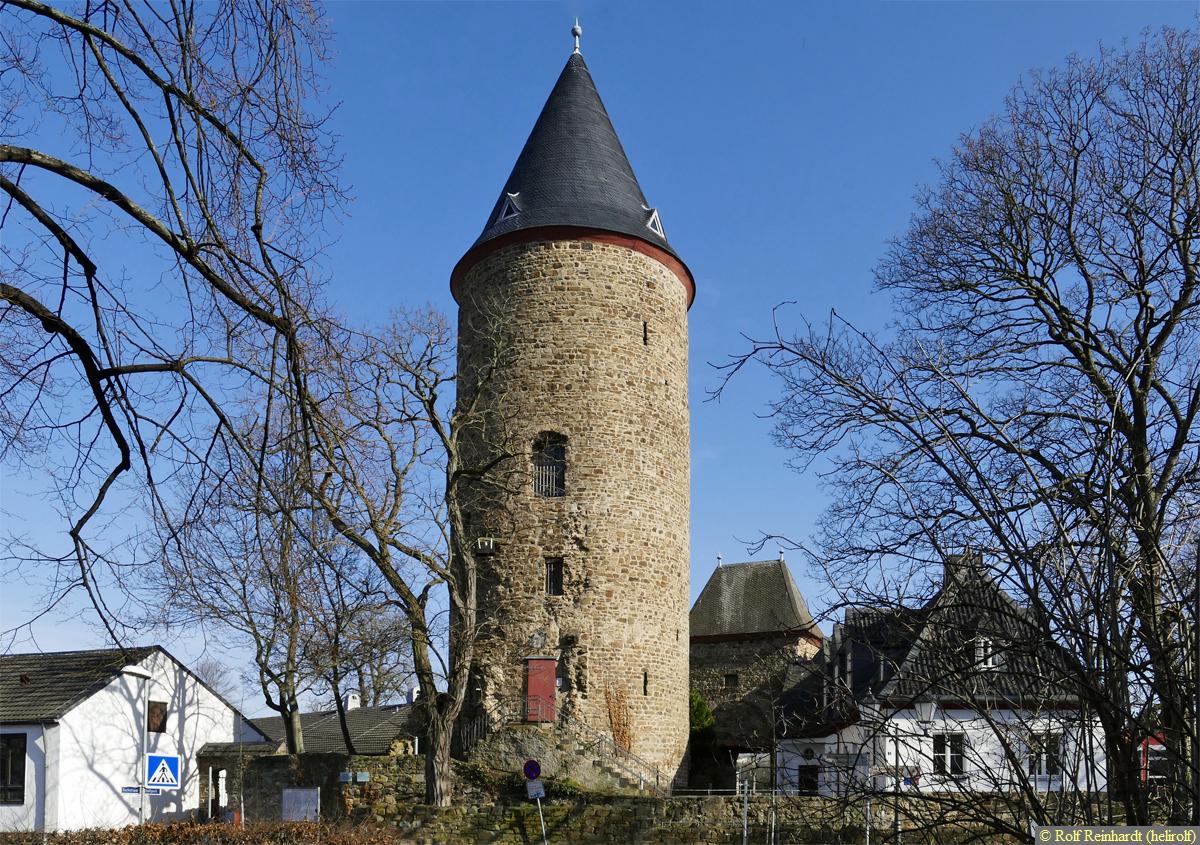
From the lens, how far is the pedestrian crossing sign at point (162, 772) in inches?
429

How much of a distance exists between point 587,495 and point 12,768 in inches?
458

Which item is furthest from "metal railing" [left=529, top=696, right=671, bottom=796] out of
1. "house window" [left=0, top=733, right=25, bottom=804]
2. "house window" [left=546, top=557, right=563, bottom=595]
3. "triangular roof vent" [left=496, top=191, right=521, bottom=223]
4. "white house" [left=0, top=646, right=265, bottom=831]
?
"house window" [left=0, top=733, right=25, bottom=804]

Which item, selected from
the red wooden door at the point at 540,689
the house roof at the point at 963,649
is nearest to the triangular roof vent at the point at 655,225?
the red wooden door at the point at 540,689

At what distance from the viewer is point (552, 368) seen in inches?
791

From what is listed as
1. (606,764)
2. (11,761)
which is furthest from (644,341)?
(11,761)

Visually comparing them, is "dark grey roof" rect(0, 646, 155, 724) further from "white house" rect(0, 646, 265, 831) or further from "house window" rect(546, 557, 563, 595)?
"house window" rect(546, 557, 563, 595)

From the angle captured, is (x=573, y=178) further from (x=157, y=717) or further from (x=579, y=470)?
(x=157, y=717)

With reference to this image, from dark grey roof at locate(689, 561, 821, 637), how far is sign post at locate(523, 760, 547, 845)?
15353mm

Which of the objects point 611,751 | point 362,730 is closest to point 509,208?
point 611,751

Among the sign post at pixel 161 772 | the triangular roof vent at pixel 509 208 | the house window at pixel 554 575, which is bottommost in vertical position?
the sign post at pixel 161 772

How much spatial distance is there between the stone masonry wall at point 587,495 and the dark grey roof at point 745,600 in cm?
1193

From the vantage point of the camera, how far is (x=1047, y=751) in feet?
12.9

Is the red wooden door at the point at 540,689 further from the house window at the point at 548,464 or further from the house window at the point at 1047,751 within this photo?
the house window at the point at 1047,751

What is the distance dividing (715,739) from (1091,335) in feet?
66.2
